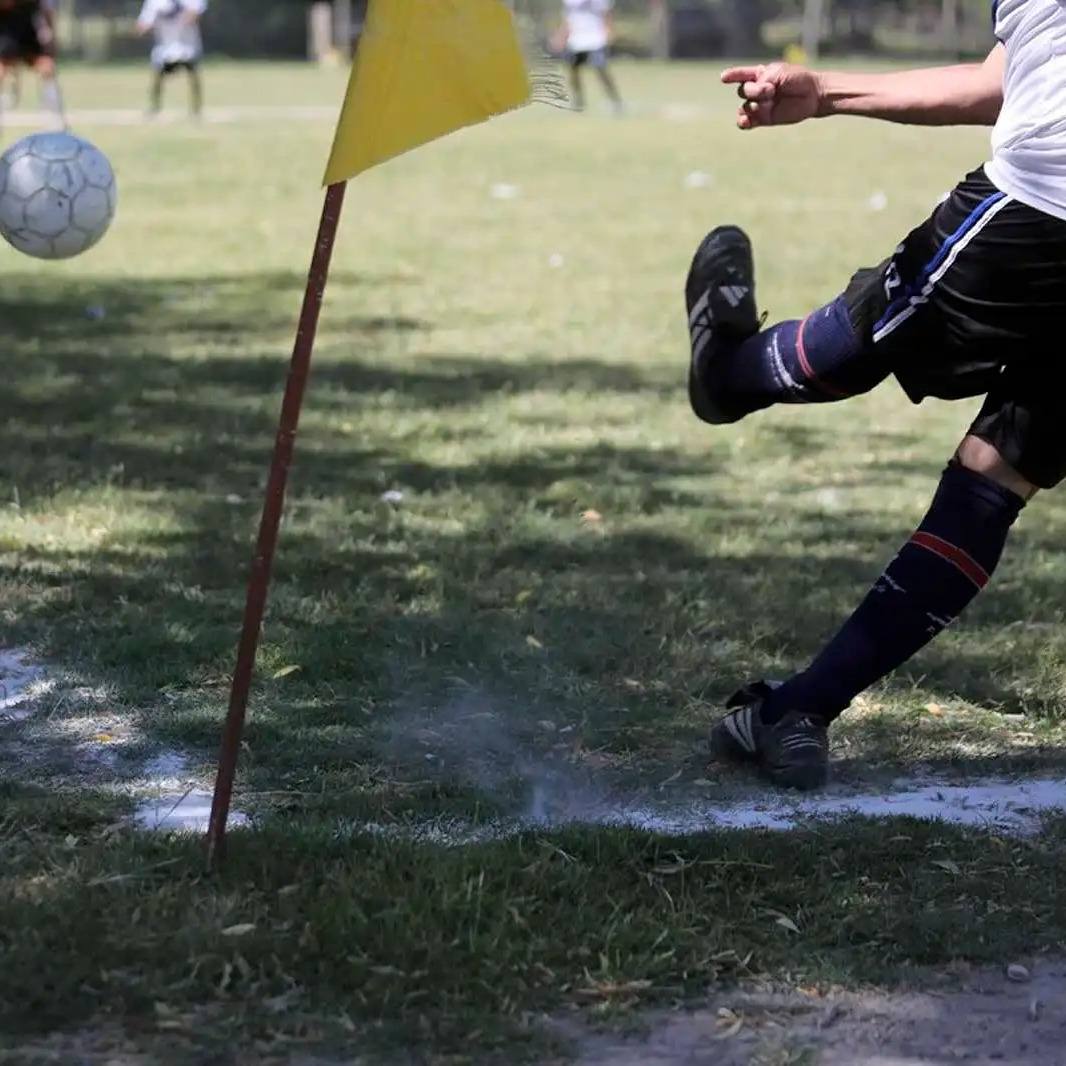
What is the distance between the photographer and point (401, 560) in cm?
540

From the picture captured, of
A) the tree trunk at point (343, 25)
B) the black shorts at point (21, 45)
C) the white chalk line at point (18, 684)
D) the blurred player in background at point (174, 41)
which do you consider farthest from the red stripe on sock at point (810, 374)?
the tree trunk at point (343, 25)

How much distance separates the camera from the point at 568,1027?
283 cm

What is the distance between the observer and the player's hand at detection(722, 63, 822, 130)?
373 cm

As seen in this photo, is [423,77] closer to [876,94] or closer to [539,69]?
[539,69]

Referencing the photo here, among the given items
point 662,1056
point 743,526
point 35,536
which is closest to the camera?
point 662,1056

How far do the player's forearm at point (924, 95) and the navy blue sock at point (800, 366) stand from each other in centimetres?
38

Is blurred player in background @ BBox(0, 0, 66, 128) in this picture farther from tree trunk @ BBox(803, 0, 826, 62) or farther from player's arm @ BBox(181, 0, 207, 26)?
tree trunk @ BBox(803, 0, 826, 62)

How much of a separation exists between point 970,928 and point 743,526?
277cm

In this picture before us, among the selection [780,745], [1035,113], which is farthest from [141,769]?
[1035,113]

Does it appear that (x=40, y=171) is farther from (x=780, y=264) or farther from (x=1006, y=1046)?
(x=780, y=264)

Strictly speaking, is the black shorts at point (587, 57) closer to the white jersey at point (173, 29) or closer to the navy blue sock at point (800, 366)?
the white jersey at point (173, 29)

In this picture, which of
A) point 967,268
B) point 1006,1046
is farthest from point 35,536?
point 1006,1046

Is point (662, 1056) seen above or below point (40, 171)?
below

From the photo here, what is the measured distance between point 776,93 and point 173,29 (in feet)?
74.9
